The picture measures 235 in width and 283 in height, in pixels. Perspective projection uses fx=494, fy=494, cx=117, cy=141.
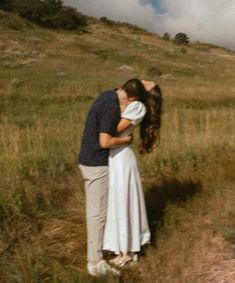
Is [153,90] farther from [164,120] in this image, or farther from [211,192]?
[164,120]

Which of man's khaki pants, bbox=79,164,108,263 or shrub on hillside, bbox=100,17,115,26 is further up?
shrub on hillside, bbox=100,17,115,26

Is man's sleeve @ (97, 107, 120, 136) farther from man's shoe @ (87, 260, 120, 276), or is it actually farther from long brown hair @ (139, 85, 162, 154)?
man's shoe @ (87, 260, 120, 276)

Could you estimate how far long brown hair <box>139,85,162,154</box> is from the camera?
4.07 m

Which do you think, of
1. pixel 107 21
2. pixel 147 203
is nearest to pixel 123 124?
pixel 147 203

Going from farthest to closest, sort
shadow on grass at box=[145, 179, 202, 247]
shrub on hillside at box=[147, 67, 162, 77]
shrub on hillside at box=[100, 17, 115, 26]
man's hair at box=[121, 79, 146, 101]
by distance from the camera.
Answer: shrub on hillside at box=[100, 17, 115, 26], shrub on hillside at box=[147, 67, 162, 77], shadow on grass at box=[145, 179, 202, 247], man's hair at box=[121, 79, 146, 101]

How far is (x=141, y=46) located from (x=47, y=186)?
114ft

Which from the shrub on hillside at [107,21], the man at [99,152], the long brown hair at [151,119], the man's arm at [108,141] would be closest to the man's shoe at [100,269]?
the man at [99,152]

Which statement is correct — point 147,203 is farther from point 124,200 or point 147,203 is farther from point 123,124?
point 123,124

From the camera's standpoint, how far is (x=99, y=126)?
3.91 meters

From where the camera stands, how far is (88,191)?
4090mm

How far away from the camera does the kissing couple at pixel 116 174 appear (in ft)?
12.9

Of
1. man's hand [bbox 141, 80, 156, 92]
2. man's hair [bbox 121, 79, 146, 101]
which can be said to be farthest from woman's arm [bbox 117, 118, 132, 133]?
man's hand [bbox 141, 80, 156, 92]

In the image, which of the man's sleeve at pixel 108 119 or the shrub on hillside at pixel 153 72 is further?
the shrub on hillside at pixel 153 72

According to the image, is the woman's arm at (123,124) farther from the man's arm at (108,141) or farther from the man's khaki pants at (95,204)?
the man's khaki pants at (95,204)
